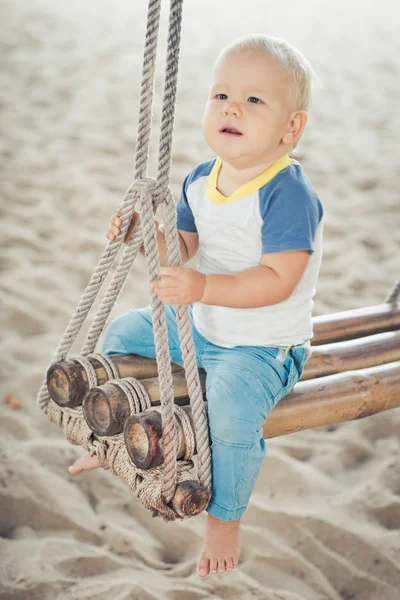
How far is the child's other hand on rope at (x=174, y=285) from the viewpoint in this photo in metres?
1.22

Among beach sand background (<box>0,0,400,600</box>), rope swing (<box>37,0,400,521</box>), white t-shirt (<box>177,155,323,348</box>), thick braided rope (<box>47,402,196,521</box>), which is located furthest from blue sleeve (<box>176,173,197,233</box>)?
beach sand background (<box>0,0,400,600</box>)

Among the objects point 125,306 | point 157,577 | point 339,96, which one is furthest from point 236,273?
point 339,96

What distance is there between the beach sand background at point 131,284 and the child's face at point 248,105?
1.01 meters

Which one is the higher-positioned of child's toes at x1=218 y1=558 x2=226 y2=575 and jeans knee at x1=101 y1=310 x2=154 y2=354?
jeans knee at x1=101 y1=310 x2=154 y2=354

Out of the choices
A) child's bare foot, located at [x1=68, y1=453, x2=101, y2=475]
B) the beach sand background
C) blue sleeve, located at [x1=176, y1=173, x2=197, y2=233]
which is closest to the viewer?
blue sleeve, located at [x1=176, y1=173, x2=197, y2=233]

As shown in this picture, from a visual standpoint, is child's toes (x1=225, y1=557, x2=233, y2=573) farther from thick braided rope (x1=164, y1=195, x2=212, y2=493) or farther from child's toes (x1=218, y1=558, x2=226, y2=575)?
thick braided rope (x1=164, y1=195, x2=212, y2=493)

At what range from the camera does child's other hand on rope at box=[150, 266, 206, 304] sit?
1.22 meters

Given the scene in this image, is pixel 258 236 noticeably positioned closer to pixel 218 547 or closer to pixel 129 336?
pixel 129 336

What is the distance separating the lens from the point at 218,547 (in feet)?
4.39

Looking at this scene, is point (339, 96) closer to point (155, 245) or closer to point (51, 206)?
point (51, 206)

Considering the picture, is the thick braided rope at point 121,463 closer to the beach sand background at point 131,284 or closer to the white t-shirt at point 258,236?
the white t-shirt at point 258,236

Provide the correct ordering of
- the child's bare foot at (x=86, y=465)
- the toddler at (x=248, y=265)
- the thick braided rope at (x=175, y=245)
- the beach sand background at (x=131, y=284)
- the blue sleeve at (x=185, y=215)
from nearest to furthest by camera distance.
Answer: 1. the thick braided rope at (x=175, y=245)
2. the toddler at (x=248, y=265)
3. the blue sleeve at (x=185, y=215)
4. the child's bare foot at (x=86, y=465)
5. the beach sand background at (x=131, y=284)

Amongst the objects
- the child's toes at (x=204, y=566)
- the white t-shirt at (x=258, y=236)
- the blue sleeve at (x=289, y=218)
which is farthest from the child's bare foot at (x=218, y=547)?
the blue sleeve at (x=289, y=218)

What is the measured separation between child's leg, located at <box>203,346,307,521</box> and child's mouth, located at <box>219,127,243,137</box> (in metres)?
0.40
